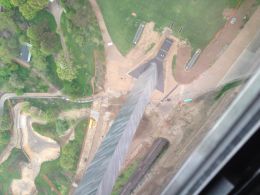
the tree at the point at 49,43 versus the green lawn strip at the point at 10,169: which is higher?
the tree at the point at 49,43

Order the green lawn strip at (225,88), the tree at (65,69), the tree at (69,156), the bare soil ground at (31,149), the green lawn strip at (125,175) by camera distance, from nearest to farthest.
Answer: the green lawn strip at (225,88), the tree at (65,69), the green lawn strip at (125,175), the tree at (69,156), the bare soil ground at (31,149)

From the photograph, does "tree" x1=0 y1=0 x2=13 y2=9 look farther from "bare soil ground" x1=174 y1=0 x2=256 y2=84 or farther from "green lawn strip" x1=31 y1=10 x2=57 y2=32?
"bare soil ground" x1=174 y1=0 x2=256 y2=84

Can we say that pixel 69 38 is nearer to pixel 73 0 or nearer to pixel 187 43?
pixel 73 0

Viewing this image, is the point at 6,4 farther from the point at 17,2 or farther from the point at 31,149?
the point at 31,149

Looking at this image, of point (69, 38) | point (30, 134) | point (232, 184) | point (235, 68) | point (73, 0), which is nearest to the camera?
point (232, 184)

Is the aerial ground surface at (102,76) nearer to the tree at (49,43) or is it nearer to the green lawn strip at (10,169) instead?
the tree at (49,43)

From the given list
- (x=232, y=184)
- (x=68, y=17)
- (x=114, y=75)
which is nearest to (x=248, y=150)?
(x=232, y=184)

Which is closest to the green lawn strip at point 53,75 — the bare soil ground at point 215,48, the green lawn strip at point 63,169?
the green lawn strip at point 63,169
